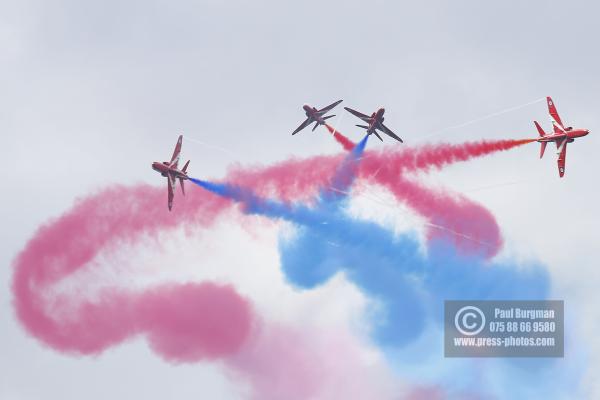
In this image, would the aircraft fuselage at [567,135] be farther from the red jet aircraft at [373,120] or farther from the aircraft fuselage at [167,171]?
the aircraft fuselage at [167,171]

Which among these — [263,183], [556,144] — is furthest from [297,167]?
[556,144]

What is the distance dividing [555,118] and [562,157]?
3.12 meters

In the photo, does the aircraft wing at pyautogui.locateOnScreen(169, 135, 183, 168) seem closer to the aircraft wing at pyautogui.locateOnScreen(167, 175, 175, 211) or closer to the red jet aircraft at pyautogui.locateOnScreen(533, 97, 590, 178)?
the aircraft wing at pyautogui.locateOnScreen(167, 175, 175, 211)

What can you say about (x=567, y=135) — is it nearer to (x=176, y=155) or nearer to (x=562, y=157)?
(x=562, y=157)

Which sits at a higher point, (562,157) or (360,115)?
(360,115)

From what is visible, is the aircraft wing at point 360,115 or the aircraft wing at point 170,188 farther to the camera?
the aircraft wing at point 360,115

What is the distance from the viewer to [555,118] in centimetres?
12369

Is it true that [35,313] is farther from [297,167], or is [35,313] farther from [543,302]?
[543,302]

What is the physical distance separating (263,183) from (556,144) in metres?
21.6

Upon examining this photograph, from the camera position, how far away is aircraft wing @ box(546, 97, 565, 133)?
122562 mm

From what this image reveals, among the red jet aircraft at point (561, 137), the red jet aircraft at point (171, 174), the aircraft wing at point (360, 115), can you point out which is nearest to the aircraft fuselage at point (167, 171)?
the red jet aircraft at point (171, 174)

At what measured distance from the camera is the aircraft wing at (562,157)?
12219cm

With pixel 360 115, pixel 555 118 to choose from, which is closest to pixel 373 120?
pixel 360 115

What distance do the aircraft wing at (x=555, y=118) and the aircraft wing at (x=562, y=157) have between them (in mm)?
1017
